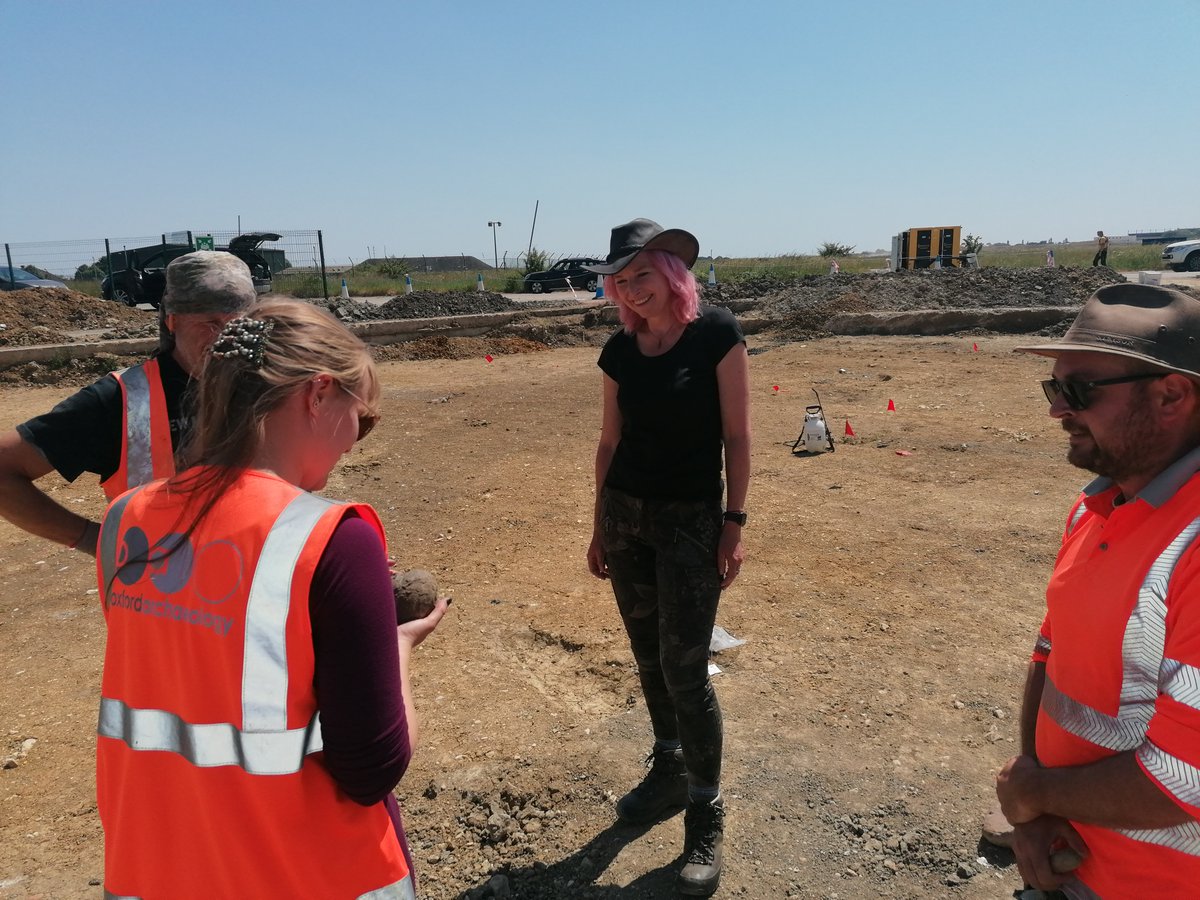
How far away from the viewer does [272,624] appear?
1181mm

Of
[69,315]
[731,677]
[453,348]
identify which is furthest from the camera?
[69,315]

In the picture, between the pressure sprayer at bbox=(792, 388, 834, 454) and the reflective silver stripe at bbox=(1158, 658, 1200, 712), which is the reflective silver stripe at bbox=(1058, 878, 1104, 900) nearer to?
the reflective silver stripe at bbox=(1158, 658, 1200, 712)

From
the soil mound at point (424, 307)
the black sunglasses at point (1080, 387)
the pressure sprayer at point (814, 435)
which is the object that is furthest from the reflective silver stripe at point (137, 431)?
the soil mound at point (424, 307)

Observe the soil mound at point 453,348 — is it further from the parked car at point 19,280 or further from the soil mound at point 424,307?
the parked car at point 19,280

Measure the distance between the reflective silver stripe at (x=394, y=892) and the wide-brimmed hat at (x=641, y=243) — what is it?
179 cm

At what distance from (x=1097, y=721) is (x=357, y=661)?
1.30 meters

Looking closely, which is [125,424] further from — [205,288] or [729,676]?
[729,676]

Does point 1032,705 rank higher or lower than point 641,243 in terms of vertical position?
lower

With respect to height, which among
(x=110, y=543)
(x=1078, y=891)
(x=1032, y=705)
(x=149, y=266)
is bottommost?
(x=1078, y=891)

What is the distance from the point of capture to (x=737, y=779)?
10.5ft

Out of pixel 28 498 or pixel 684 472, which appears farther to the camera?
pixel 684 472

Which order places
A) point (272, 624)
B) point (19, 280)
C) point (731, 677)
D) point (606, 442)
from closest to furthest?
point (272, 624) < point (606, 442) < point (731, 677) < point (19, 280)

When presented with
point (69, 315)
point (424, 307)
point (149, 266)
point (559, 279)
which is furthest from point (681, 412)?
point (559, 279)

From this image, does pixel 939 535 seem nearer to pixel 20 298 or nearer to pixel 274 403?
pixel 274 403
